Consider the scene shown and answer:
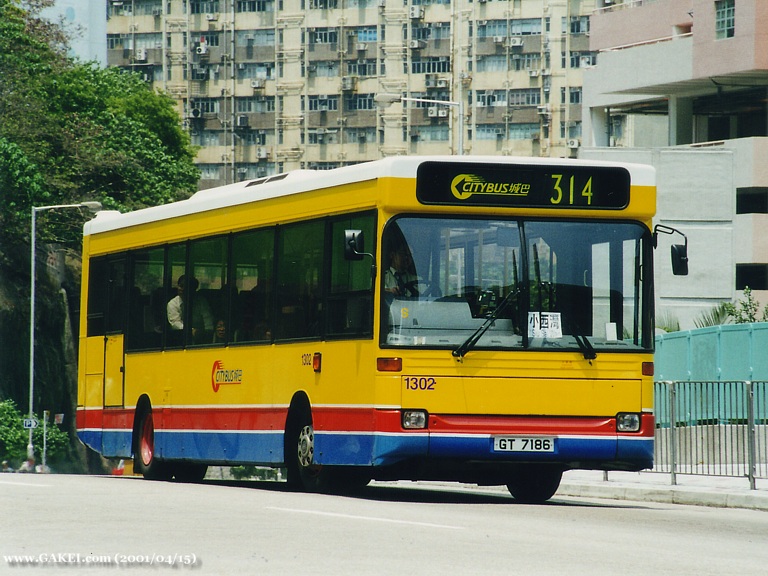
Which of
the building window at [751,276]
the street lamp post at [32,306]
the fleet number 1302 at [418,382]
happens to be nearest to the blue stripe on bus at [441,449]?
the fleet number 1302 at [418,382]

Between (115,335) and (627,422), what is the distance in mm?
8229

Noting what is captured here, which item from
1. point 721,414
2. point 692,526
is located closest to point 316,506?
point 692,526

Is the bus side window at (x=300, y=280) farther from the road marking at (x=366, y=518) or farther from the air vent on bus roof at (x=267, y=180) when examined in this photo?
the road marking at (x=366, y=518)

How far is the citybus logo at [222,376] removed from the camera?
58.9 feet

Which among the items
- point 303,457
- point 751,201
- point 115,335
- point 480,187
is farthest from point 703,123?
point 480,187

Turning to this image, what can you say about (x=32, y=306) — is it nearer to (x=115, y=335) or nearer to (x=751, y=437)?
(x=115, y=335)

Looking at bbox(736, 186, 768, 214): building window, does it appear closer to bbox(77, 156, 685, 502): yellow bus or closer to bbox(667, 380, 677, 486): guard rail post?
bbox(667, 380, 677, 486): guard rail post

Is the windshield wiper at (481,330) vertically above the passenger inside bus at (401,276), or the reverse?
the passenger inside bus at (401,276)

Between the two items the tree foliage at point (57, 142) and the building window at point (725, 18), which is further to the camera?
the building window at point (725, 18)

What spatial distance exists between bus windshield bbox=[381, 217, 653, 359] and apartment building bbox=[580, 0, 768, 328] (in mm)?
37674

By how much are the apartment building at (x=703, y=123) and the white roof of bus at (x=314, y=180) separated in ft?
113

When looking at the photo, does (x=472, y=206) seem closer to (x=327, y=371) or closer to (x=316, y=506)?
(x=327, y=371)

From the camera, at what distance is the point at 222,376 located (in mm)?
18312

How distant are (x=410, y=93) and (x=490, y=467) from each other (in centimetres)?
10232
